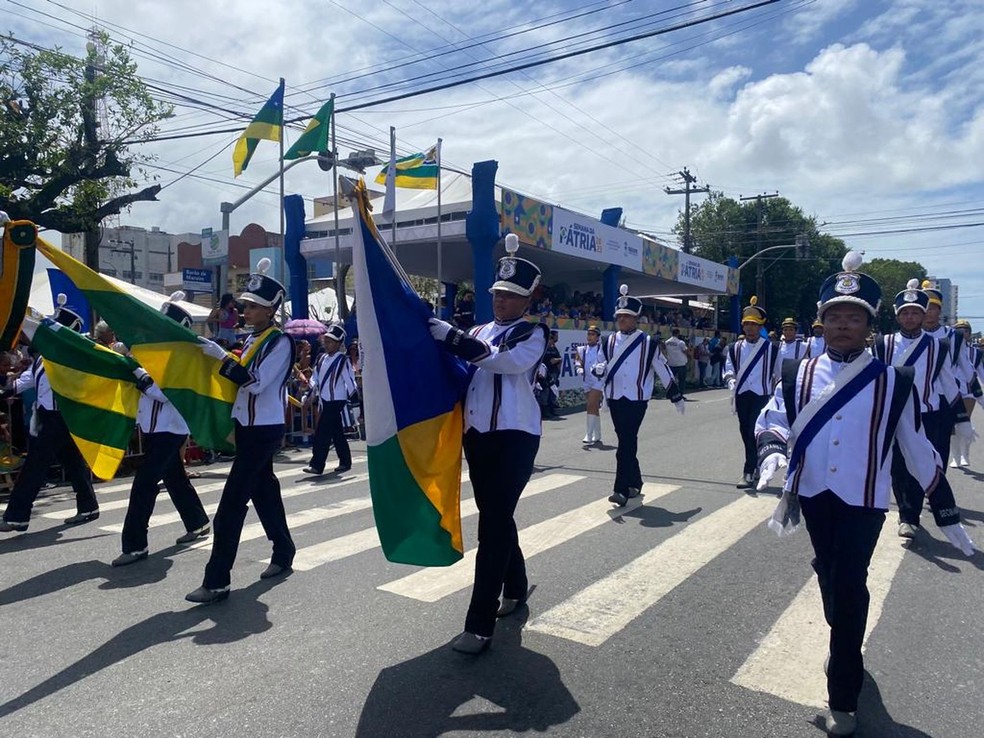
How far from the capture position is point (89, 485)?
7.39m

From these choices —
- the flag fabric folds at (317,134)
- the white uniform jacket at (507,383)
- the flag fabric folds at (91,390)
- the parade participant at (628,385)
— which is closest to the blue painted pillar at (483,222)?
the flag fabric folds at (317,134)

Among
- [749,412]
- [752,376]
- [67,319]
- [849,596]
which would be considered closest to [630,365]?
[752,376]

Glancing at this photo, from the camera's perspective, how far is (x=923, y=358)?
6.75m

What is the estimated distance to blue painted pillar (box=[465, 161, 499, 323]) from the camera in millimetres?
18781

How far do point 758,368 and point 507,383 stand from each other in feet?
17.8

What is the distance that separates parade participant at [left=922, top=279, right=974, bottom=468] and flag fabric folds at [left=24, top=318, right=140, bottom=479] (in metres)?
6.82

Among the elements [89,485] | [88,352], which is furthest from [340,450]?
[88,352]

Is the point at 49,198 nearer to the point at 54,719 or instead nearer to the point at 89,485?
the point at 89,485

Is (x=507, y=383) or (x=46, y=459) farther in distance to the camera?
(x=46, y=459)

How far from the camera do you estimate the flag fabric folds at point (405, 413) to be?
4.23m

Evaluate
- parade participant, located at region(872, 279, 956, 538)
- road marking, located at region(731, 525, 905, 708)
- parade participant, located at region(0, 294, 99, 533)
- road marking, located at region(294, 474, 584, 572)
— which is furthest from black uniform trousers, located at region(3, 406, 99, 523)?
parade participant, located at region(872, 279, 956, 538)

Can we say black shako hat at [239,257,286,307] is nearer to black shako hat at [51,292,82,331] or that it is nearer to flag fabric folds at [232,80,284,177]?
black shako hat at [51,292,82,331]

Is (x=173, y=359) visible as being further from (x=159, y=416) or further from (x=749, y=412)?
(x=749, y=412)

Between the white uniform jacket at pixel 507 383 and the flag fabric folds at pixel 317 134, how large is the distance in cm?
1175
